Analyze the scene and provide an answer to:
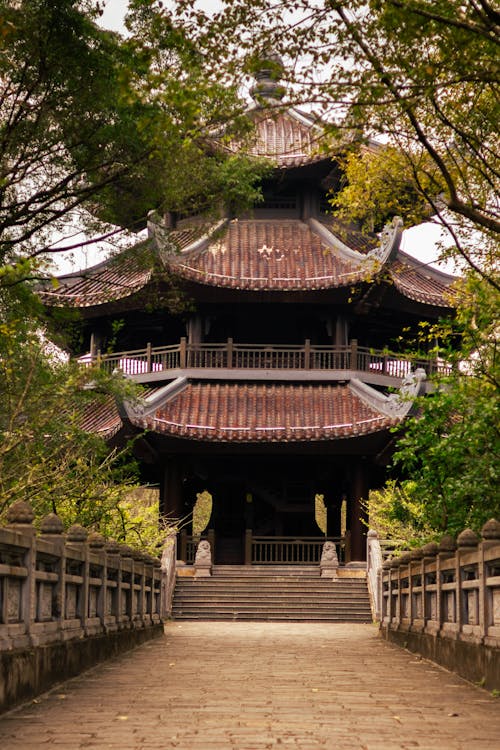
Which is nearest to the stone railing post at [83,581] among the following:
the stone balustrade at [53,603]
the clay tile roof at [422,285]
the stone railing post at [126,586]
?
the stone balustrade at [53,603]

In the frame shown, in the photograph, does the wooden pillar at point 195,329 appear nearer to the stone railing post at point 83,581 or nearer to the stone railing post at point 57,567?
the stone railing post at point 83,581

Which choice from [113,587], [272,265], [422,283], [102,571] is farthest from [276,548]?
[102,571]

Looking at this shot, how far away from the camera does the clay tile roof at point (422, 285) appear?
92.6 feet

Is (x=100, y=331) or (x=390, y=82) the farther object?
(x=100, y=331)

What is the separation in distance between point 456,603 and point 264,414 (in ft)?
53.0

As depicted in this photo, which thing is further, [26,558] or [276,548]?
[276,548]

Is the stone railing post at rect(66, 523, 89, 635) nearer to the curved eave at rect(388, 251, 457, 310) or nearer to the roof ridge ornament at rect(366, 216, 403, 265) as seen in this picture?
the roof ridge ornament at rect(366, 216, 403, 265)

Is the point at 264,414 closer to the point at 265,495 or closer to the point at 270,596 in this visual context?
the point at 265,495

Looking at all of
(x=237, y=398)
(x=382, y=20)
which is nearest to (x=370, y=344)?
(x=237, y=398)

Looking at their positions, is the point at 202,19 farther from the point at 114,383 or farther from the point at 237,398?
the point at 237,398

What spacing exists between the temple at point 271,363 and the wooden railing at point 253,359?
6 centimetres

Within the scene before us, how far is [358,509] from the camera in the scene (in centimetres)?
2738

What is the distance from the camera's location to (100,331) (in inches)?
1217

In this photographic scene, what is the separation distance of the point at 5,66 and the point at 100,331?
762 inches
